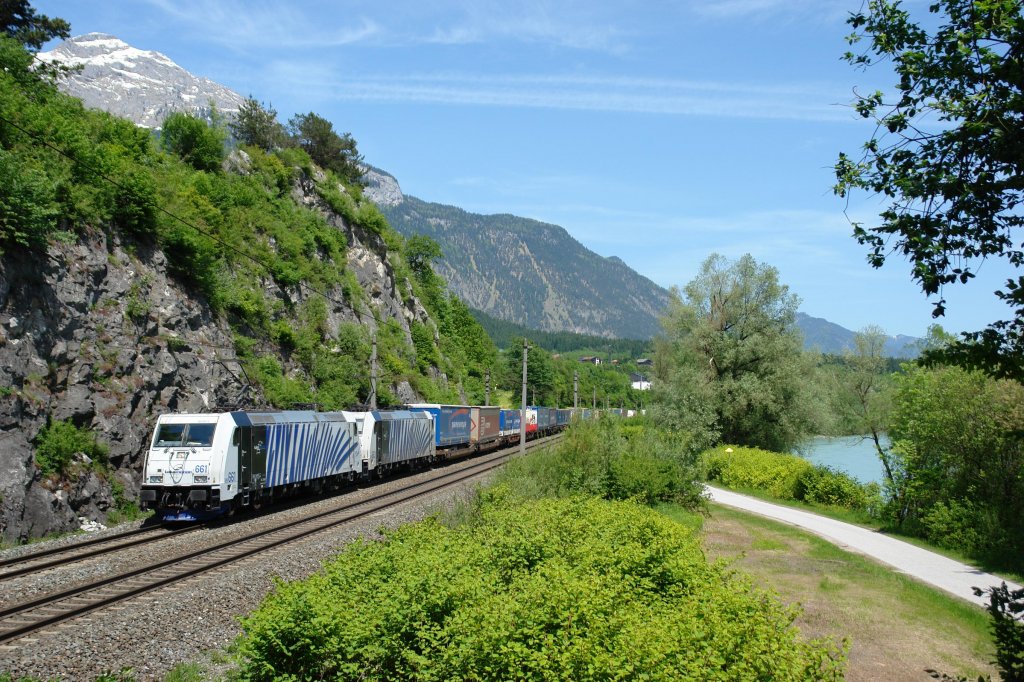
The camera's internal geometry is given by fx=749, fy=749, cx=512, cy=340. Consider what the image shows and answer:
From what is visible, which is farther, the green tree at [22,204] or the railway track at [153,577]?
the green tree at [22,204]

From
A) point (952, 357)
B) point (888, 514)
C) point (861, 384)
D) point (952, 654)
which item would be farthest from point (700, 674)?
point (861, 384)

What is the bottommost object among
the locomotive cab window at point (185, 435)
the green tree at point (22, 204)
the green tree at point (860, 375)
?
the locomotive cab window at point (185, 435)

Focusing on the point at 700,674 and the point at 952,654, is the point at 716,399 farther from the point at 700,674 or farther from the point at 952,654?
the point at 700,674

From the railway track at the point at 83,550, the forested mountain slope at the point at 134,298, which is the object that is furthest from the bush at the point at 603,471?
the forested mountain slope at the point at 134,298

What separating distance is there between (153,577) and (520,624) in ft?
32.7

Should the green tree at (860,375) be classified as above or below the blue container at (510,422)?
above

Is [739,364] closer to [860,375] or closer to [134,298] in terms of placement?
[860,375]

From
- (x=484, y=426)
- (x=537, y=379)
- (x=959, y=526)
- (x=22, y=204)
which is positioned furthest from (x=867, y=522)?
(x=537, y=379)

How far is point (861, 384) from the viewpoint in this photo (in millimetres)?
46781

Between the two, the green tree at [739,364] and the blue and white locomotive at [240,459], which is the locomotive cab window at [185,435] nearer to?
the blue and white locomotive at [240,459]

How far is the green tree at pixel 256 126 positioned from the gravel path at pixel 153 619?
1744 inches

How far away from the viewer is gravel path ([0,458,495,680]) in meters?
9.38

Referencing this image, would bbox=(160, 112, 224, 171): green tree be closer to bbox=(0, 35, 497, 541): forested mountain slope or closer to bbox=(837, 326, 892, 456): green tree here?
bbox=(0, 35, 497, 541): forested mountain slope

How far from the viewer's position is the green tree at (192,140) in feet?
140
